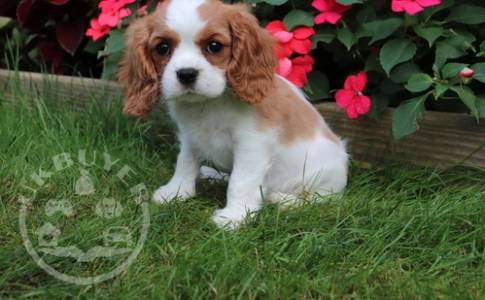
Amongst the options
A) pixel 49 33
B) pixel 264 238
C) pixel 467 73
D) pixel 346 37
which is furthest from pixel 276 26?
pixel 49 33

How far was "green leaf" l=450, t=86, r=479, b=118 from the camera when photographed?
10.5ft

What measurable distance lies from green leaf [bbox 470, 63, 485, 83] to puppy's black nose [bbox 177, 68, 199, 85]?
143 cm

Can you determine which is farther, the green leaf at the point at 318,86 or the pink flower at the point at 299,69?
the green leaf at the point at 318,86

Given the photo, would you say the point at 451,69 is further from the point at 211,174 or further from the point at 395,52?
the point at 211,174

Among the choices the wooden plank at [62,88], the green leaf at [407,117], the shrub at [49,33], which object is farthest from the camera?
the shrub at [49,33]

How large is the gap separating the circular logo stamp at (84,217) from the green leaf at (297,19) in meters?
1.18

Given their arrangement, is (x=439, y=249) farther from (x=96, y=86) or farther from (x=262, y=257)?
(x=96, y=86)

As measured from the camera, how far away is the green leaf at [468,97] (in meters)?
3.20

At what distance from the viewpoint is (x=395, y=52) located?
133 inches

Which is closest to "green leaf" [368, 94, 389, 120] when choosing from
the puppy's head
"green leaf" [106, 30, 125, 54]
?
the puppy's head

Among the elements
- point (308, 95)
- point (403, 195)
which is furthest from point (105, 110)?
point (403, 195)

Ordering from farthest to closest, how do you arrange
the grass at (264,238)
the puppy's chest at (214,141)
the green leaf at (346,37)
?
the green leaf at (346,37) < the puppy's chest at (214,141) < the grass at (264,238)

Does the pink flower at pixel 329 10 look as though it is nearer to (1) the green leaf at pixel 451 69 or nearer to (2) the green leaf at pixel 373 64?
(2) the green leaf at pixel 373 64

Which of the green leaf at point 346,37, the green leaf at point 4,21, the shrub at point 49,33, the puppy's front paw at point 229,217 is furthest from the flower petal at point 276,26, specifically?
the green leaf at point 4,21
